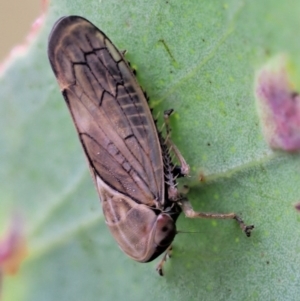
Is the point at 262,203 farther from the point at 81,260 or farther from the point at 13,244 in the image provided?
the point at 13,244

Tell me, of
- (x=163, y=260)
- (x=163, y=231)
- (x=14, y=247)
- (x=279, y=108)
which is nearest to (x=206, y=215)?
(x=163, y=231)

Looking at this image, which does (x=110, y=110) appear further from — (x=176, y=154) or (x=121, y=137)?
(x=176, y=154)

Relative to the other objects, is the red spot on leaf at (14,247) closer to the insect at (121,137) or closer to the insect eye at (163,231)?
the insect at (121,137)

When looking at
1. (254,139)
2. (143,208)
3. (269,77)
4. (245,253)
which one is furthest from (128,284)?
(269,77)

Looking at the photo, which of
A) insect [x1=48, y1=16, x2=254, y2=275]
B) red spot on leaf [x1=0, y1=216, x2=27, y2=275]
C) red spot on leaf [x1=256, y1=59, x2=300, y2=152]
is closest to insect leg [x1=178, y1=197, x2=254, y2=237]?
insect [x1=48, y1=16, x2=254, y2=275]

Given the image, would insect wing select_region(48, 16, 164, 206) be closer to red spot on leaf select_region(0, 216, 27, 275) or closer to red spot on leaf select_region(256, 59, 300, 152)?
red spot on leaf select_region(256, 59, 300, 152)

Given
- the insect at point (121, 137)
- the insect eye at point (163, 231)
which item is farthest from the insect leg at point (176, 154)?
the insect eye at point (163, 231)
